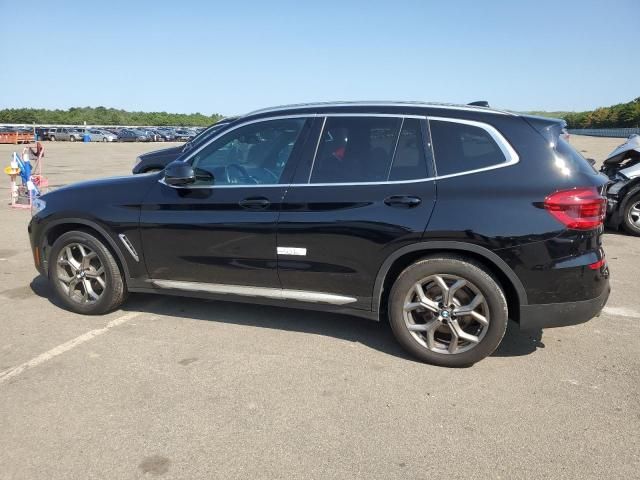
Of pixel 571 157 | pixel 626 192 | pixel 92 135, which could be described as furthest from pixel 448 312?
pixel 92 135

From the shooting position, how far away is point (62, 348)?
3965 mm

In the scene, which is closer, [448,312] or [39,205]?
[448,312]

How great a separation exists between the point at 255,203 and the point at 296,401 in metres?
1.50

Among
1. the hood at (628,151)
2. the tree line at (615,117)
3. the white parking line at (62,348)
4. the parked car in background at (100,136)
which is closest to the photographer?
the white parking line at (62,348)

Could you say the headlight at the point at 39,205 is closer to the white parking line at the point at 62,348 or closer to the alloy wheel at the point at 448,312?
the white parking line at the point at 62,348

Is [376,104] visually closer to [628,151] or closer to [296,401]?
[296,401]

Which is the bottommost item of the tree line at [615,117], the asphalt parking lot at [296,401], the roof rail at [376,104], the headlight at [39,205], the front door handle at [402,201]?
the asphalt parking lot at [296,401]

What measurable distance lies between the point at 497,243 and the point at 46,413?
295 cm

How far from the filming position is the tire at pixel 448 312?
139 inches

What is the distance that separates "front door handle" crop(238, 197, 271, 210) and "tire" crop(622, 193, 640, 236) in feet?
22.4

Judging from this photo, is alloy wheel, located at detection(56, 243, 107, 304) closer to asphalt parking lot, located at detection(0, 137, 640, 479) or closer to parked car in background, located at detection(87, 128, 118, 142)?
asphalt parking lot, located at detection(0, 137, 640, 479)

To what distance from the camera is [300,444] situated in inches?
109

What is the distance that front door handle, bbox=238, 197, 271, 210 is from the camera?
12.8ft

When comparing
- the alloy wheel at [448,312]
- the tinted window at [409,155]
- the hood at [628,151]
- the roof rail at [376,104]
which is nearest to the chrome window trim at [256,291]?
the alloy wheel at [448,312]
